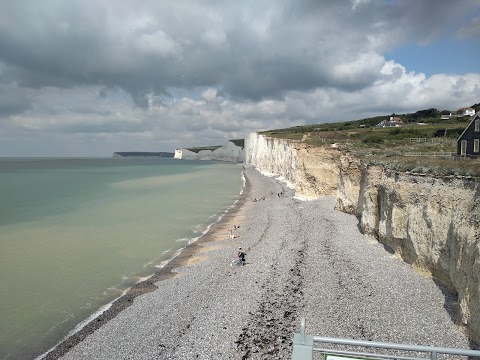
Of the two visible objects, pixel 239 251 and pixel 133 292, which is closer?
pixel 133 292

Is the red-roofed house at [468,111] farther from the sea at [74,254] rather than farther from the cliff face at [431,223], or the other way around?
the cliff face at [431,223]

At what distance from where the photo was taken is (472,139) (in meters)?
22.6

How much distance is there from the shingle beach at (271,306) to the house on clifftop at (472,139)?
34.0 ft

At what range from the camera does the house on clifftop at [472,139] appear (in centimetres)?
2216

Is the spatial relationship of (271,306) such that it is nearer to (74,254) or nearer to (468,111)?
(74,254)

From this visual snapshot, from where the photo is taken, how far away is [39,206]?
43.5 m

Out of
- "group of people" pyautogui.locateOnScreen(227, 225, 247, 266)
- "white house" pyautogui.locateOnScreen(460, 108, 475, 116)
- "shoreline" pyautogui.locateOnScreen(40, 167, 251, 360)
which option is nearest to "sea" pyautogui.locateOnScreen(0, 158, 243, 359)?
"shoreline" pyautogui.locateOnScreen(40, 167, 251, 360)

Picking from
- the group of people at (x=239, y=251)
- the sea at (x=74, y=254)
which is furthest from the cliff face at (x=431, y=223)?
the sea at (x=74, y=254)

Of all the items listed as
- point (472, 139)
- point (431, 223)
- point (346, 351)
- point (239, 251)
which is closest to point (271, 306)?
point (239, 251)

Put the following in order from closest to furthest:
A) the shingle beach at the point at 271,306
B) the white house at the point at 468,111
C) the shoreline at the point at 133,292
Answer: the shingle beach at the point at 271,306 < the shoreline at the point at 133,292 < the white house at the point at 468,111

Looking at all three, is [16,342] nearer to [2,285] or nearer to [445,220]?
[2,285]

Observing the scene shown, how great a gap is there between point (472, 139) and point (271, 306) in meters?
19.4

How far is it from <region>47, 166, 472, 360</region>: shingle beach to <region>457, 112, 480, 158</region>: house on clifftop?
1037cm

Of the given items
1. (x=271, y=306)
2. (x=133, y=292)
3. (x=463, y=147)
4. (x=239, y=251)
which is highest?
(x=463, y=147)
